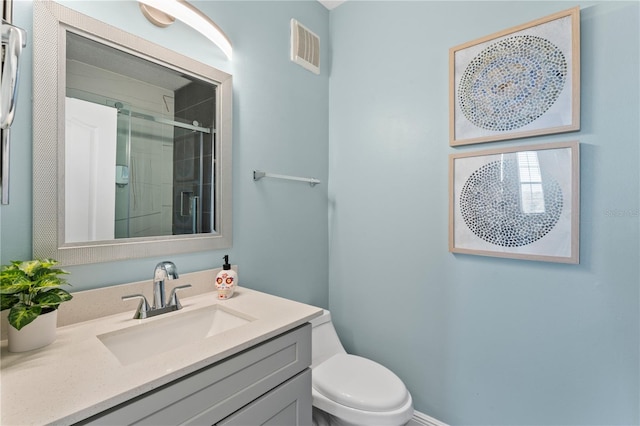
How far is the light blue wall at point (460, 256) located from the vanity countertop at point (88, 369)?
895 millimetres

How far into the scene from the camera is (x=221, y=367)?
29.5 inches

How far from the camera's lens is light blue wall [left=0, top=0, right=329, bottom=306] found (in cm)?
85

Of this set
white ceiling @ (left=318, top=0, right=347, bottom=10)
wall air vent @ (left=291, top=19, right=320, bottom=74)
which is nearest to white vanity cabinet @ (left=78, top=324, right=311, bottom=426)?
wall air vent @ (left=291, top=19, right=320, bottom=74)

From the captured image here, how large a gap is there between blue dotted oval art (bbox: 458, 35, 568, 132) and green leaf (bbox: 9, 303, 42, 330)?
1702mm

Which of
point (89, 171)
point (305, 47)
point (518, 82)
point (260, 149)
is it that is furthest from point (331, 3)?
point (89, 171)

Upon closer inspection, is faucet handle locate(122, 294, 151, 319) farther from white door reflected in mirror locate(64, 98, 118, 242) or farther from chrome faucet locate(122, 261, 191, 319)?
white door reflected in mirror locate(64, 98, 118, 242)

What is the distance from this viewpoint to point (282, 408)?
2.99 ft

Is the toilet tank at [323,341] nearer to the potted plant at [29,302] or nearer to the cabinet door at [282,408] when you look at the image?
the cabinet door at [282,408]

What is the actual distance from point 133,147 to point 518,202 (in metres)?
1.56

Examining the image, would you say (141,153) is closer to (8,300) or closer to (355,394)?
(8,300)

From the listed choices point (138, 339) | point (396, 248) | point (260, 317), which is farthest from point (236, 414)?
point (396, 248)

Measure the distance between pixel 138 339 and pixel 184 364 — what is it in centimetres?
37

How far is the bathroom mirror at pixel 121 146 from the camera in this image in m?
0.88

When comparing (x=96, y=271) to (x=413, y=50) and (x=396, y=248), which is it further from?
(x=413, y=50)
